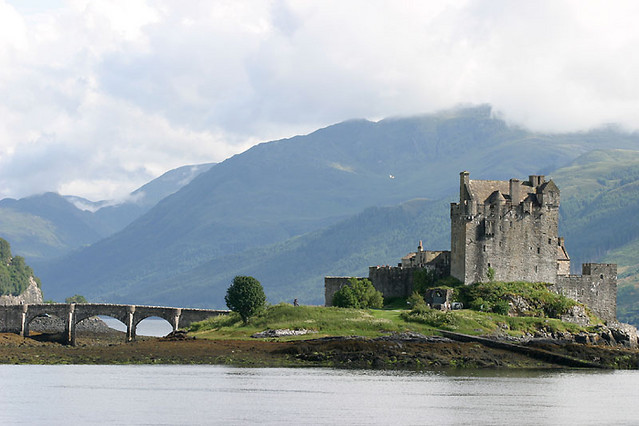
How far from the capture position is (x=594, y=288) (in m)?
151

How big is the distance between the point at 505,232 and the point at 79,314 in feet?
196

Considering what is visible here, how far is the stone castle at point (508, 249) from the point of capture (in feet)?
471

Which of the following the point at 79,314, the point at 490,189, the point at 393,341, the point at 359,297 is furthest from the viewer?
the point at 79,314

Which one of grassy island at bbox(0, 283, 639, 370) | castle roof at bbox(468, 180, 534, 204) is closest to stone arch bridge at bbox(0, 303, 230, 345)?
grassy island at bbox(0, 283, 639, 370)

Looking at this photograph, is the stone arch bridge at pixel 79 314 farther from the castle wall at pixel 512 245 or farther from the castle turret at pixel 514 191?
the castle turret at pixel 514 191

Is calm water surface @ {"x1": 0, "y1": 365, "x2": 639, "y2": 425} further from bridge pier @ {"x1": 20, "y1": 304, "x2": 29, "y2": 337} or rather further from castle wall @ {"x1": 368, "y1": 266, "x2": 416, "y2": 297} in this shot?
bridge pier @ {"x1": 20, "y1": 304, "x2": 29, "y2": 337}

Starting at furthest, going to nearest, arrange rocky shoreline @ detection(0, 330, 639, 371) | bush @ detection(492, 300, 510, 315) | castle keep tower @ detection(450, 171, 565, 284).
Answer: castle keep tower @ detection(450, 171, 565, 284) < bush @ detection(492, 300, 510, 315) < rocky shoreline @ detection(0, 330, 639, 371)

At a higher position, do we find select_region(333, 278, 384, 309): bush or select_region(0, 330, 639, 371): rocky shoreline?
select_region(333, 278, 384, 309): bush

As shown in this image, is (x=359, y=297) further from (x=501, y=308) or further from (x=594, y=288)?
(x=594, y=288)

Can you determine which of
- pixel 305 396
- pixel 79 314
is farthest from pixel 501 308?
pixel 79 314

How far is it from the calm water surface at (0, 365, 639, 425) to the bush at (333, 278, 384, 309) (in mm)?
32165

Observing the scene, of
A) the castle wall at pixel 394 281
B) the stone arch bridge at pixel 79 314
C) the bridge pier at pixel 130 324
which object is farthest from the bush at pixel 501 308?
the bridge pier at pixel 130 324

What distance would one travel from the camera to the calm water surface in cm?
8238

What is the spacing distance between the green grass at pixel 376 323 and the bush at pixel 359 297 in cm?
494
